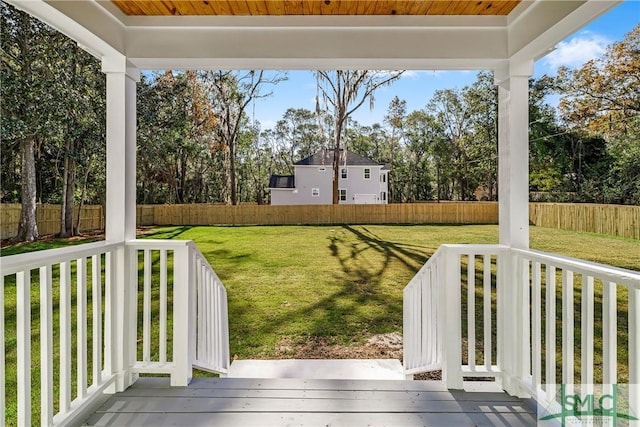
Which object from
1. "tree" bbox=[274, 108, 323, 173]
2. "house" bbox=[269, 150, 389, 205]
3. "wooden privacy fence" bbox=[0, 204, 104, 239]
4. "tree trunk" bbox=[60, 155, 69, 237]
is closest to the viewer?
"wooden privacy fence" bbox=[0, 204, 104, 239]

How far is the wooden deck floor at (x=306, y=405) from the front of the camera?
6.26ft

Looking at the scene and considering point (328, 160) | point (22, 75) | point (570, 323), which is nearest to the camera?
point (570, 323)

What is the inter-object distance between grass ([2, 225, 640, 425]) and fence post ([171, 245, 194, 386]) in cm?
138

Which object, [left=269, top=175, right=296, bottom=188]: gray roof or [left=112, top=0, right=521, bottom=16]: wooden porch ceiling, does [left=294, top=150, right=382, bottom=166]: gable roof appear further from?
[left=112, top=0, right=521, bottom=16]: wooden porch ceiling

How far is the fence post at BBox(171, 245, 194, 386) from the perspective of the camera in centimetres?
224

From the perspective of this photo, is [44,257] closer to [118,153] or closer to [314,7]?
[118,153]

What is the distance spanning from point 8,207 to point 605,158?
1578 centimetres

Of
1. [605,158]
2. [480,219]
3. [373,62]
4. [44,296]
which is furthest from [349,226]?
[44,296]

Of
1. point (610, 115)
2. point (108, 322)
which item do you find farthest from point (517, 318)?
point (610, 115)

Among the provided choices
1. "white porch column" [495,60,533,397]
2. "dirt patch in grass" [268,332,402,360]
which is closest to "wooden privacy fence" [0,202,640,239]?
"dirt patch in grass" [268,332,402,360]

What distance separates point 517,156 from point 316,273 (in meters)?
6.01

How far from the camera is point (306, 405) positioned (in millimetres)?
2045

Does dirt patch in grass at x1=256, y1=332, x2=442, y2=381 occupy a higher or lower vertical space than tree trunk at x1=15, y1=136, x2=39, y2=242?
lower

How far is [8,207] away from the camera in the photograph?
7.95 metres
